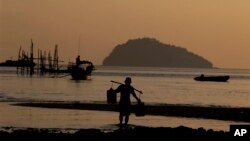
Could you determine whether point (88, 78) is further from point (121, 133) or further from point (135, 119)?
point (121, 133)

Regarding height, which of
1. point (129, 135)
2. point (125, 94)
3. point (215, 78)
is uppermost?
point (125, 94)

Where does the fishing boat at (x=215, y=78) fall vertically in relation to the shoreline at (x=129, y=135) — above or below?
below

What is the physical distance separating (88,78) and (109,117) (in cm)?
9069

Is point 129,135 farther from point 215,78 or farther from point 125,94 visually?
point 215,78

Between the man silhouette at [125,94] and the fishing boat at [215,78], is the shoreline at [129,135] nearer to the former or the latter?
the man silhouette at [125,94]

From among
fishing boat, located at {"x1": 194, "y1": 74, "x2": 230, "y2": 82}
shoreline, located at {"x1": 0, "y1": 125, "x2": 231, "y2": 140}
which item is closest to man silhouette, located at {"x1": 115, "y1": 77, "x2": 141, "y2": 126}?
shoreline, located at {"x1": 0, "y1": 125, "x2": 231, "y2": 140}

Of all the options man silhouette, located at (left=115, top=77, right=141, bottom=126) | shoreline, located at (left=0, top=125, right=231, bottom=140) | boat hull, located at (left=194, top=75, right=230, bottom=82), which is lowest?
boat hull, located at (left=194, top=75, right=230, bottom=82)

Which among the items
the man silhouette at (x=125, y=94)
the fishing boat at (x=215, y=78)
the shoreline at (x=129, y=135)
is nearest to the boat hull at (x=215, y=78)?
the fishing boat at (x=215, y=78)

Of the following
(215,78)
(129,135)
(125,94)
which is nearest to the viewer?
(129,135)

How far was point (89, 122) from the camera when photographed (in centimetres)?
3017

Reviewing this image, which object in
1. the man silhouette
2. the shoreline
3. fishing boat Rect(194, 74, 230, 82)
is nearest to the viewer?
the shoreline

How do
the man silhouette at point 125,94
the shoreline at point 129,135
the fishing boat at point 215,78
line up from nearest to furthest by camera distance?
the shoreline at point 129,135 < the man silhouette at point 125,94 < the fishing boat at point 215,78

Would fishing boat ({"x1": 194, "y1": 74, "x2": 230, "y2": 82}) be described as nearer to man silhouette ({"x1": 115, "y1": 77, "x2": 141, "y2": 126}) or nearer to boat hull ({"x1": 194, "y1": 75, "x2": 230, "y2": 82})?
boat hull ({"x1": 194, "y1": 75, "x2": 230, "y2": 82})

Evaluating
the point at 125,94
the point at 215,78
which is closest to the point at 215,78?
the point at 215,78
